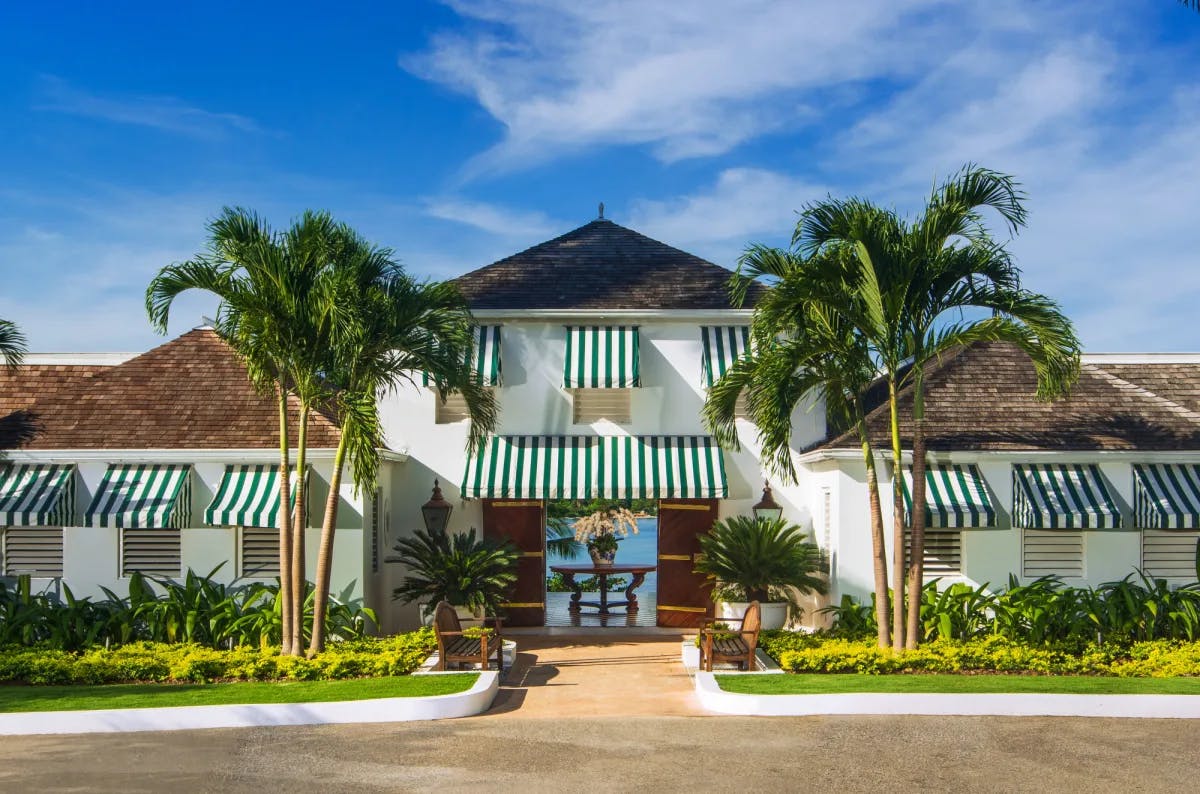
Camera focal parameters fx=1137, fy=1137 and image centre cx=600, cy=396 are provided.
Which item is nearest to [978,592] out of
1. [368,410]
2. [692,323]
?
[692,323]

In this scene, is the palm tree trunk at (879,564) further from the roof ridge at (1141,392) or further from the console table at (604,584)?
the console table at (604,584)

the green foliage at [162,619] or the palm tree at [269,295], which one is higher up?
the palm tree at [269,295]

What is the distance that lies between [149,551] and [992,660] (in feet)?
45.9

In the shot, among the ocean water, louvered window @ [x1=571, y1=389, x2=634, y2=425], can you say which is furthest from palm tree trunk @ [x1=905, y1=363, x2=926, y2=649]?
the ocean water

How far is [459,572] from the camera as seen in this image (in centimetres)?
1983

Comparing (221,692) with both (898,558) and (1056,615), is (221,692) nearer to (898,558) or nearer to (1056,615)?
(898,558)

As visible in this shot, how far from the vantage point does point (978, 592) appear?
18406 millimetres

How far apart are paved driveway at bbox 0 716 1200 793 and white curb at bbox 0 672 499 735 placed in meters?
0.26

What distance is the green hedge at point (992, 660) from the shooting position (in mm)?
15969

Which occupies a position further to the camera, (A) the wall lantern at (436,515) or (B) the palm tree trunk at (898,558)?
(A) the wall lantern at (436,515)

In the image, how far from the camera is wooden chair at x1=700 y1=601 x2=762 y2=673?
16.1m

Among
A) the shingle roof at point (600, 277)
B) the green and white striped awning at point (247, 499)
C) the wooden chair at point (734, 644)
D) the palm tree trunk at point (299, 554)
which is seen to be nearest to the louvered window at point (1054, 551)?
the wooden chair at point (734, 644)

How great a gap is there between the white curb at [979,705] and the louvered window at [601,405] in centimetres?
911

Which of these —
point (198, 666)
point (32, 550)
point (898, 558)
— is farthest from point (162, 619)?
point (898, 558)
